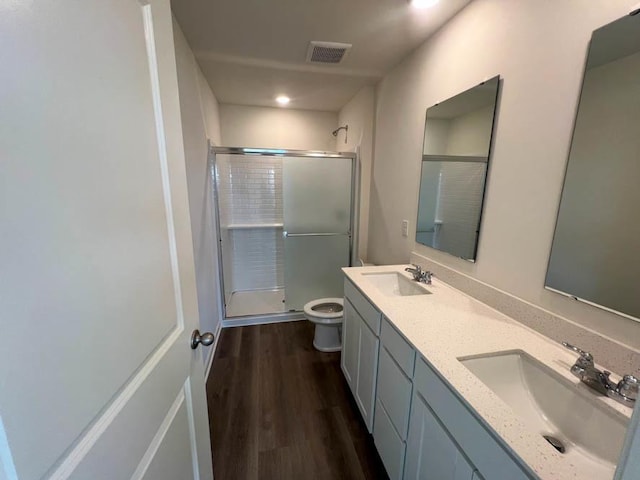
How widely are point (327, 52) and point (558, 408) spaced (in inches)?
89.8

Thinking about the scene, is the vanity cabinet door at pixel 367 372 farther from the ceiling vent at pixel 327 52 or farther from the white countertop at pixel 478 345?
the ceiling vent at pixel 327 52

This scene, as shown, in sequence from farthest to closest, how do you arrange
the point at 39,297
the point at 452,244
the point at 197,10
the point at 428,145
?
the point at 428,145 < the point at 452,244 < the point at 197,10 < the point at 39,297

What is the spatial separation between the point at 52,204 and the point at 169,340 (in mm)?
507

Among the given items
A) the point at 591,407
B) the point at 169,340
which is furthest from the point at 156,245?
the point at 591,407

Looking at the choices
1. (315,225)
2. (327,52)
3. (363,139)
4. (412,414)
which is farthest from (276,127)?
(412,414)

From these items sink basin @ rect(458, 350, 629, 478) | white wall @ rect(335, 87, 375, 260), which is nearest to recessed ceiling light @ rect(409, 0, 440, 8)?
white wall @ rect(335, 87, 375, 260)

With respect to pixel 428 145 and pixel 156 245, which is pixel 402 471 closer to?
pixel 156 245

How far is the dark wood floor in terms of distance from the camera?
1.44m

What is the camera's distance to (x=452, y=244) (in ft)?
5.36

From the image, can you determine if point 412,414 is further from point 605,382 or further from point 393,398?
point 605,382

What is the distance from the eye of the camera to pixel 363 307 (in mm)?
1598

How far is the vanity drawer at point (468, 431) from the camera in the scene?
0.65 meters

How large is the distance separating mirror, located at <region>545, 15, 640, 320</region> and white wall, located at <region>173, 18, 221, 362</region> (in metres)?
1.94

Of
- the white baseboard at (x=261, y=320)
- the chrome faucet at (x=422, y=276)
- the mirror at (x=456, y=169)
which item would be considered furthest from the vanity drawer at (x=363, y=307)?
the white baseboard at (x=261, y=320)
